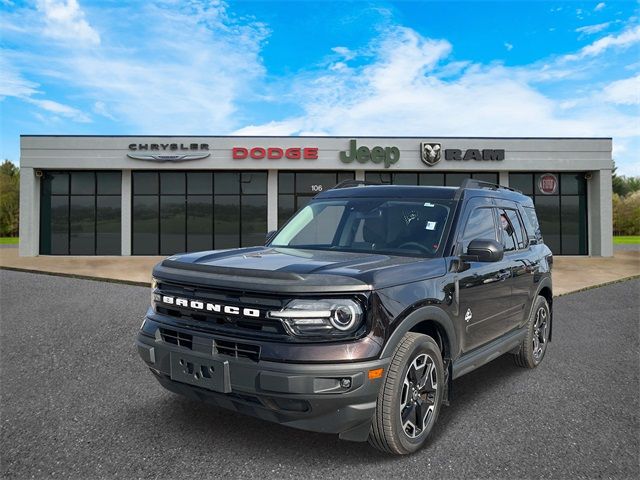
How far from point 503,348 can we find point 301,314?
2654 millimetres

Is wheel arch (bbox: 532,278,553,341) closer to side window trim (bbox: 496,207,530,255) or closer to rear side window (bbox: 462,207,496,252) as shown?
side window trim (bbox: 496,207,530,255)

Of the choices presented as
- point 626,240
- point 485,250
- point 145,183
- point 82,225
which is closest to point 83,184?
point 82,225

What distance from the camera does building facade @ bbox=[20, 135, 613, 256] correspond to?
24234 millimetres

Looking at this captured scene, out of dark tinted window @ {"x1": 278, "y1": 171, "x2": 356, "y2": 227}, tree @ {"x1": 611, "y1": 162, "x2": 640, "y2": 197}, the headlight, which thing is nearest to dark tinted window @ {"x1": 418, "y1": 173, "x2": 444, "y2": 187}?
dark tinted window @ {"x1": 278, "y1": 171, "x2": 356, "y2": 227}

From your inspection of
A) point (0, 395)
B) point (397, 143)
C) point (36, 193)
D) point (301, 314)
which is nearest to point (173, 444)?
point (301, 314)

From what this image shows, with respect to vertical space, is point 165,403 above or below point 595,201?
below

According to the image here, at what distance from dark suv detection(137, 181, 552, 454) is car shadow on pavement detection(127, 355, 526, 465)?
0.96 feet

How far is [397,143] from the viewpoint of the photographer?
24.2m

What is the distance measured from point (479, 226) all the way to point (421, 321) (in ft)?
4.77

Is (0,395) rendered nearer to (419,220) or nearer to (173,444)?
(173,444)

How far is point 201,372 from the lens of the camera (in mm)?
3090

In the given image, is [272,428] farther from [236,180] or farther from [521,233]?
[236,180]

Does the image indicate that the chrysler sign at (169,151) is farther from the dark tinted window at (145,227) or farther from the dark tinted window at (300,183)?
the dark tinted window at (300,183)

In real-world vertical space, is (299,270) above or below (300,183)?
below
